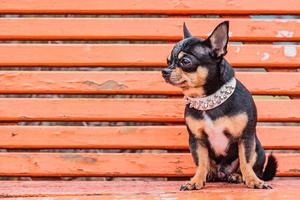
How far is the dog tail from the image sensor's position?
340cm

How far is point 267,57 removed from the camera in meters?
3.73

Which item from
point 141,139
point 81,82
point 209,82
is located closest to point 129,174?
point 141,139

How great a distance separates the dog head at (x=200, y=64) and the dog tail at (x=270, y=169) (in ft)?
1.96

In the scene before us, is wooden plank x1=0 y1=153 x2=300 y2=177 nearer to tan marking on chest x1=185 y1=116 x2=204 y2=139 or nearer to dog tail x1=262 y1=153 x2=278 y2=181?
dog tail x1=262 y1=153 x2=278 y2=181

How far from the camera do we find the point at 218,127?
311 centimetres

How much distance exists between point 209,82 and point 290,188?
0.64m

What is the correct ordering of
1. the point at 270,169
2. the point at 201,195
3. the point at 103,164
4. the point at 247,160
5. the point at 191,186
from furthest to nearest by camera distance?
the point at 103,164, the point at 270,169, the point at 247,160, the point at 191,186, the point at 201,195

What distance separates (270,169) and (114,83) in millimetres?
1030

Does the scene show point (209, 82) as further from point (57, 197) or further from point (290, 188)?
point (57, 197)

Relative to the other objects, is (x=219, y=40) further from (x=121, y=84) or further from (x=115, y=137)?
(x=115, y=137)

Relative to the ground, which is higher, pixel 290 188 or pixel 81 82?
pixel 81 82

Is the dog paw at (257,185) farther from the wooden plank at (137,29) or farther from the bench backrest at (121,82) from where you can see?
the wooden plank at (137,29)
